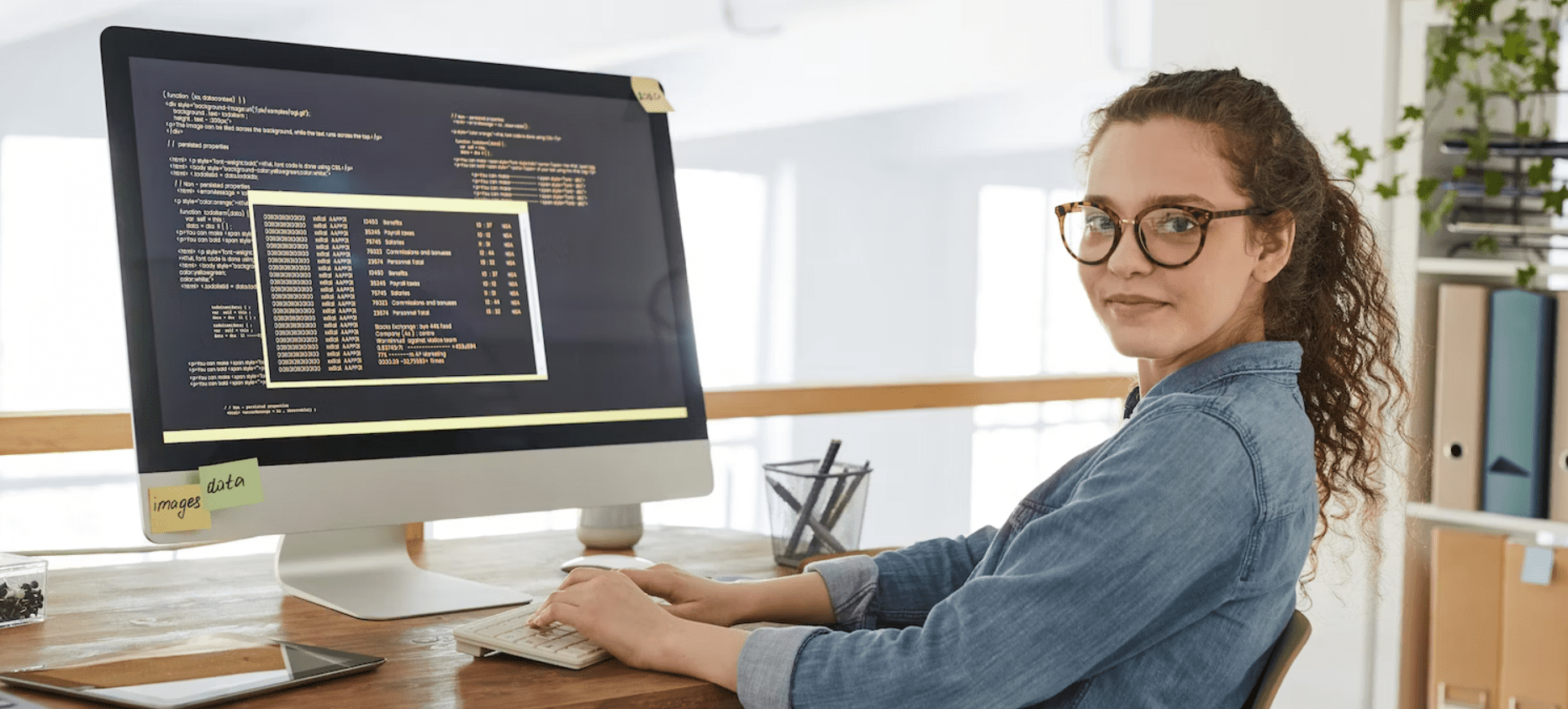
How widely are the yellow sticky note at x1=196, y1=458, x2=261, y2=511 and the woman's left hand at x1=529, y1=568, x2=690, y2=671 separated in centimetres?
28

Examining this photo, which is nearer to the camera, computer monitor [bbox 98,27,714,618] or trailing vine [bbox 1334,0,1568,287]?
computer monitor [bbox 98,27,714,618]

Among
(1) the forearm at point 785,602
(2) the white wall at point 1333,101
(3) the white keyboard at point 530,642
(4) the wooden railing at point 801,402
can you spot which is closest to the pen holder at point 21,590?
(3) the white keyboard at point 530,642

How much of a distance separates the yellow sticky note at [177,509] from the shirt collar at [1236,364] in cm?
80

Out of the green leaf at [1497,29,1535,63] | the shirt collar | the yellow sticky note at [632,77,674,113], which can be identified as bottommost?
the shirt collar

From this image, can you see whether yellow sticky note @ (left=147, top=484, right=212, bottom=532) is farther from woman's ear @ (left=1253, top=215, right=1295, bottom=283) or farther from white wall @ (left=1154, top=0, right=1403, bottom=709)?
white wall @ (left=1154, top=0, right=1403, bottom=709)

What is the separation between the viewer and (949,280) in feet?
30.8

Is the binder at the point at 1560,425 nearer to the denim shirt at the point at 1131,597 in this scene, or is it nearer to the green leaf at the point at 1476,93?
the green leaf at the point at 1476,93

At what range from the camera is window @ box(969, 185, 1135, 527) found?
9.02 m

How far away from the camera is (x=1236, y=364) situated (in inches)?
43.0

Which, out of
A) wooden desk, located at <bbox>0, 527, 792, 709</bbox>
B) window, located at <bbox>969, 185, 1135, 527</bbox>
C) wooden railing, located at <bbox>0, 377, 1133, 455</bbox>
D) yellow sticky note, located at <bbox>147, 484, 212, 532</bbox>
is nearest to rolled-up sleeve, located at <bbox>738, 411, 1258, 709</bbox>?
wooden desk, located at <bbox>0, 527, 792, 709</bbox>

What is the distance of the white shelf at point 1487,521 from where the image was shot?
84.0 inches

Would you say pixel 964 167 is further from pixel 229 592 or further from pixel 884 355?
pixel 229 592

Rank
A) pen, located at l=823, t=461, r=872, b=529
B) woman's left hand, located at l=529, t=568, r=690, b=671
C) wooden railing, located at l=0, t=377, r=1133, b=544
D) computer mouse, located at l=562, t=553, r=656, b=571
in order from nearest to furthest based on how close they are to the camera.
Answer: woman's left hand, located at l=529, t=568, r=690, b=671
computer mouse, located at l=562, t=553, r=656, b=571
pen, located at l=823, t=461, r=872, b=529
wooden railing, located at l=0, t=377, r=1133, b=544

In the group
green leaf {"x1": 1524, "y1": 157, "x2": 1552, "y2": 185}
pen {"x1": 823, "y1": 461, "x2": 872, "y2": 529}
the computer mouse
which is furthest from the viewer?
green leaf {"x1": 1524, "y1": 157, "x2": 1552, "y2": 185}
